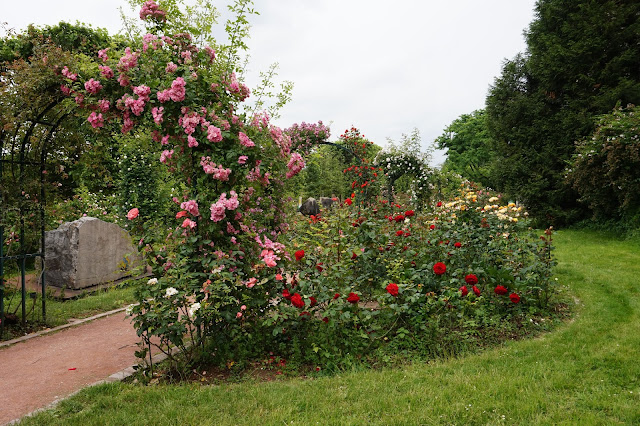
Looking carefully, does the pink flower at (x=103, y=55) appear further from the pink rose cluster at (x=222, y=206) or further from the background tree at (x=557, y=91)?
the background tree at (x=557, y=91)

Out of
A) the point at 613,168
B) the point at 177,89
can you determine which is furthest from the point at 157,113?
the point at 613,168

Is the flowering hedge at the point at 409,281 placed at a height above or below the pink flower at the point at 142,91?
below

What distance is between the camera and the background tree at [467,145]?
85.5 feet

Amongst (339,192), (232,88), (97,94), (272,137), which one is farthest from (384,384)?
(339,192)

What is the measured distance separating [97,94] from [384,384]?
3.59 meters

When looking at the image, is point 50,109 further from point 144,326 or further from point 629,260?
point 629,260

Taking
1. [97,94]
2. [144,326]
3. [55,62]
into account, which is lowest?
[144,326]

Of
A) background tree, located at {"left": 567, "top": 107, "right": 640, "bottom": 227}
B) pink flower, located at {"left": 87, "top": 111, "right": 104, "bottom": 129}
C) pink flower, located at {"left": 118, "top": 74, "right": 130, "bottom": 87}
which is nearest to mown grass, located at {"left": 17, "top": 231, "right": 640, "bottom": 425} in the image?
pink flower, located at {"left": 87, "top": 111, "right": 104, "bottom": 129}

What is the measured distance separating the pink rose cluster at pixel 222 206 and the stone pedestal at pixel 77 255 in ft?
13.4

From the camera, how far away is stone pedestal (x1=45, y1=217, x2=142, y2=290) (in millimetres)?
7230

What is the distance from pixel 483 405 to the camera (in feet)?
9.04

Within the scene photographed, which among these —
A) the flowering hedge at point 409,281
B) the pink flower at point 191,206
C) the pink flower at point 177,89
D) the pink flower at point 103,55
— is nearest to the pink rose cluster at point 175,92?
the pink flower at point 177,89

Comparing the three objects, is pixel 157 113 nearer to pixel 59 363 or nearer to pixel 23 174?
pixel 59 363

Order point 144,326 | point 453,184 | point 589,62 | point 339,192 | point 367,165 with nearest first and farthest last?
point 144,326
point 367,165
point 589,62
point 453,184
point 339,192
